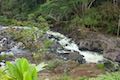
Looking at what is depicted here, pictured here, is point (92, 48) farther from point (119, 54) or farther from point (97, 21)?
point (97, 21)

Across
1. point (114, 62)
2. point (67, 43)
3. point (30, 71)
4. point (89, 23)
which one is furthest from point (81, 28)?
point (30, 71)

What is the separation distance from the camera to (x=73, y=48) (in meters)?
19.2

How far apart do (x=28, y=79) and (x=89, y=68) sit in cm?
887

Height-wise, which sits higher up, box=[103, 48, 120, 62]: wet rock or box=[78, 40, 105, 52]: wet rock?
box=[103, 48, 120, 62]: wet rock

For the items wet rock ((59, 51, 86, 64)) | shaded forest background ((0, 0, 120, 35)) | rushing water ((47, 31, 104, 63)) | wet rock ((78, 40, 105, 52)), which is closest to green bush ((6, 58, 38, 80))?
wet rock ((59, 51, 86, 64))

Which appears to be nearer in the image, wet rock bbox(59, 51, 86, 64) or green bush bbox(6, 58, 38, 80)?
green bush bbox(6, 58, 38, 80)

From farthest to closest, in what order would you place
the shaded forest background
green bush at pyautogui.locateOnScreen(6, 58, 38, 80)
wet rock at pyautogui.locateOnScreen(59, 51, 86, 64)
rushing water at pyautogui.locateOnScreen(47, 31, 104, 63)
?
the shaded forest background < rushing water at pyautogui.locateOnScreen(47, 31, 104, 63) < wet rock at pyautogui.locateOnScreen(59, 51, 86, 64) < green bush at pyautogui.locateOnScreen(6, 58, 38, 80)

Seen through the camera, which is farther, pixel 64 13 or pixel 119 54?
pixel 64 13

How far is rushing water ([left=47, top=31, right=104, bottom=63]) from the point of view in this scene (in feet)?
55.5

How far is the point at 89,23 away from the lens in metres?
22.7

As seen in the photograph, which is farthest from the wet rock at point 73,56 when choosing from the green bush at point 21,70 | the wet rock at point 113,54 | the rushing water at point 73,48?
the green bush at point 21,70

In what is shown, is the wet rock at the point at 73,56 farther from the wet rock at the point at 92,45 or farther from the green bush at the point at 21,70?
the green bush at the point at 21,70

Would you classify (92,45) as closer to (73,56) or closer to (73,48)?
(73,48)

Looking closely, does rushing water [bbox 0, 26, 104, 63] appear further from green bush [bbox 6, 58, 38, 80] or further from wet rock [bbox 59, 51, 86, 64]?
green bush [bbox 6, 58, 38, 80]
